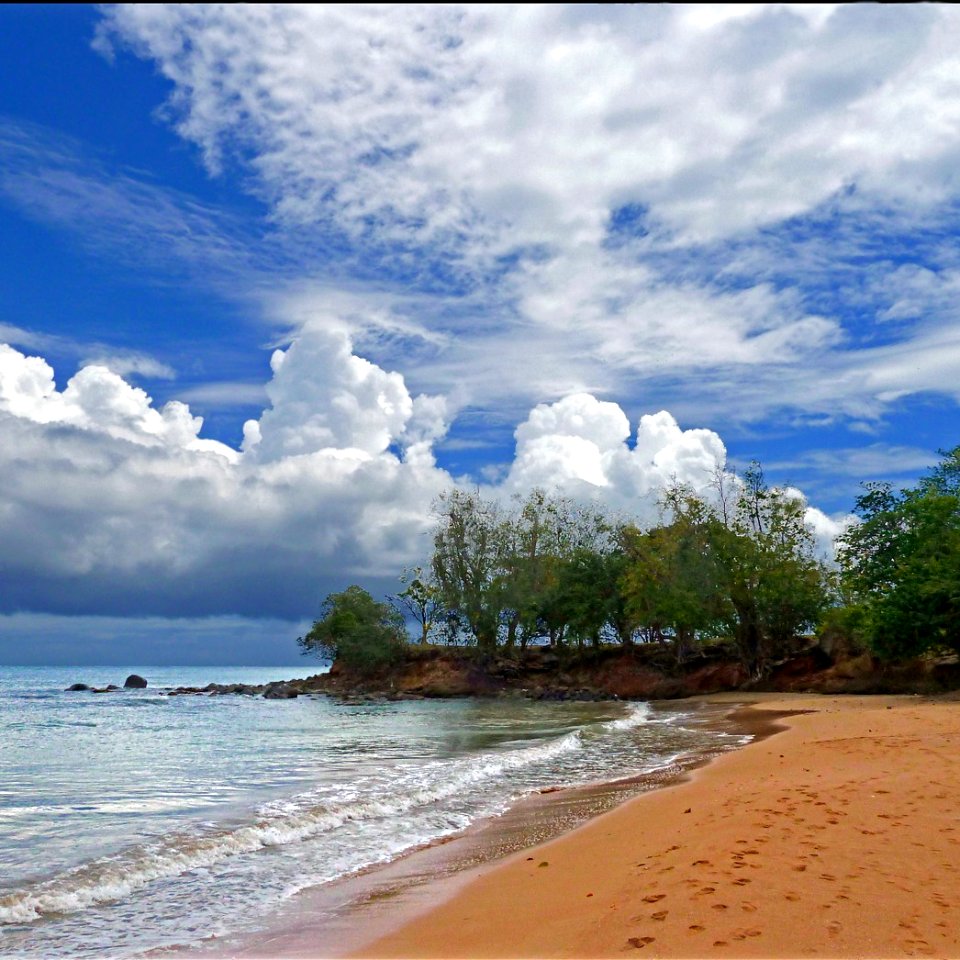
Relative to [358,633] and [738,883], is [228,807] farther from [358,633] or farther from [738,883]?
[358,633]

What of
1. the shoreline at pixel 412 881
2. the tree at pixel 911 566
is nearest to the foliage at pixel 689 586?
the tree at pixel 911 566

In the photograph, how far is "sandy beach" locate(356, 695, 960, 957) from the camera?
18.3 ft

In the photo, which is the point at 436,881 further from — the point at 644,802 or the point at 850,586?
the point at 850,586

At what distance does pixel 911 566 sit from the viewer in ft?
113

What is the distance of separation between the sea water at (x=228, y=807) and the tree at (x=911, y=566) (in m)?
10.4

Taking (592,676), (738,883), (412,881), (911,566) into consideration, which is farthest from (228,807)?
(592,676)

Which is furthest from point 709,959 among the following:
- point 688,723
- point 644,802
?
point 688,723

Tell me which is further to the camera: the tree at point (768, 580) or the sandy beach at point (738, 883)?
the tree at point (768, 580)

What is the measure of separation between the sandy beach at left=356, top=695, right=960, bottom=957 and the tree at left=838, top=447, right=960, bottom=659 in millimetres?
23525

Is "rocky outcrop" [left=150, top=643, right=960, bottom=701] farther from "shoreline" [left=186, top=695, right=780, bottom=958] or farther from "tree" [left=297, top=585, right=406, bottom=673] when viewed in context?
"shoreline" [left=186, top=695, right=780, bottom=958]

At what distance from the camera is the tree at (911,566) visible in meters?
32.9

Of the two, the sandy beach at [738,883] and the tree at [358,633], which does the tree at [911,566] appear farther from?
the tree at [358,633]

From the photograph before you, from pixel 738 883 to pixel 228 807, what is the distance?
982 cm

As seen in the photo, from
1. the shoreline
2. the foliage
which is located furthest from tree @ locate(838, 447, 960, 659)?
the shoreline
